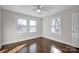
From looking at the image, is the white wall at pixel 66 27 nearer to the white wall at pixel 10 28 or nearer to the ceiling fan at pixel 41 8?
the ceiling fan at pixel 41 8

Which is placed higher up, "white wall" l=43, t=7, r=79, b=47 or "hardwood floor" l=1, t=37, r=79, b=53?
"white wall" l=43, t=7, r=79, b=47

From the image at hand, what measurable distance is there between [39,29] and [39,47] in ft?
1.07

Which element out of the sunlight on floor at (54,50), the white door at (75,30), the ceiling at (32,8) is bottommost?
the sunlight on floor at (54,50)

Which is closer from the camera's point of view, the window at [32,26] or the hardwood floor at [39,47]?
the hardwood floor at [39,47]

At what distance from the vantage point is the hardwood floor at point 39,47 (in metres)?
1.47

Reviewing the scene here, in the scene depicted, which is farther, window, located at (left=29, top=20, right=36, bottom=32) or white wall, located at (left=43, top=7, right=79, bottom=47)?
window, located at (left=29, top=20, right=36, bottom=32)

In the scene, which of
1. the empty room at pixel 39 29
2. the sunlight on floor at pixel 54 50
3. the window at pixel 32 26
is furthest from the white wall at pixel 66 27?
the window at pixel 32 26

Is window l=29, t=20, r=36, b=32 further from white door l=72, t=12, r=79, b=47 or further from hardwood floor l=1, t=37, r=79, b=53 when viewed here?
white door l=72, t=12, r=79, b=47

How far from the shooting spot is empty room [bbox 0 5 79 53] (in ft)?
4.82

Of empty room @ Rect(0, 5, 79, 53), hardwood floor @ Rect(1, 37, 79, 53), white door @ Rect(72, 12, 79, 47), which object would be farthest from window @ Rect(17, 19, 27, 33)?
white door @ Rect(72, 12, 79, 47)

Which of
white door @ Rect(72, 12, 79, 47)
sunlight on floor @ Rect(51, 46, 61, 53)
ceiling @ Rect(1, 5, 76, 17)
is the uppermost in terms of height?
ceiling @ Rect(1, 5, 76, 17)
